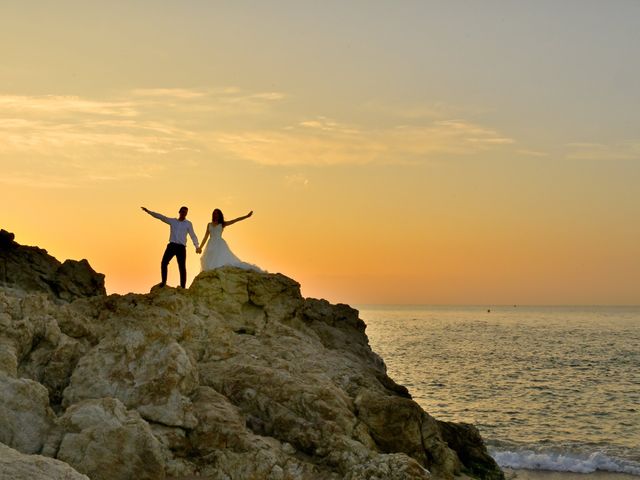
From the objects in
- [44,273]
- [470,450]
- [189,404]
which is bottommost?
[470,450]

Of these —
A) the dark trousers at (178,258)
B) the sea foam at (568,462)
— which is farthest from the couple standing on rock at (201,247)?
the sea foam at (568,462)

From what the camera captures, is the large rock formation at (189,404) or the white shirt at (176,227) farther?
the white shirt at (176,227)

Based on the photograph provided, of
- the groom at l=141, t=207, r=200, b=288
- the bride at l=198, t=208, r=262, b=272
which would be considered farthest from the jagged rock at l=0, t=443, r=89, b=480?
the bride at l=198, t=208, r=262, b=272

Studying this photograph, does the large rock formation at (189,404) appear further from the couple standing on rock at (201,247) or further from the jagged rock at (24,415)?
the couple standing on rock at (201,247)

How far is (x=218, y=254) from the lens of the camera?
22531 mm

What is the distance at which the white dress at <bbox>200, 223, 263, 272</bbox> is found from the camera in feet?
73.5

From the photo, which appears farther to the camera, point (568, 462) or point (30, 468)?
point (568, 462)

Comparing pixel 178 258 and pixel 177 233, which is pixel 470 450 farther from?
pixel 177 233

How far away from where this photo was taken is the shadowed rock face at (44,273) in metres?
20.9

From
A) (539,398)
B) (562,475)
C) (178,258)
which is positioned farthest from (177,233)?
(539,398)

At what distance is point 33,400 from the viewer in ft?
39.9

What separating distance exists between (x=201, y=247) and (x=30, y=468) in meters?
14.0

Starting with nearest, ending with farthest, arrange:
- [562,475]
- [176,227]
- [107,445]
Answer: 1. [107,445]
2. [176,227]
3. [562,475]

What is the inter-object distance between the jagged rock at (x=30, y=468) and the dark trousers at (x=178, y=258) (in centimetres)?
1097
